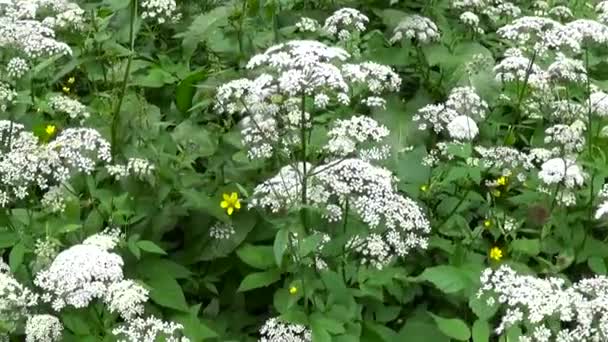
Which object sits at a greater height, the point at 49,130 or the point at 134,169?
the point at 134,169

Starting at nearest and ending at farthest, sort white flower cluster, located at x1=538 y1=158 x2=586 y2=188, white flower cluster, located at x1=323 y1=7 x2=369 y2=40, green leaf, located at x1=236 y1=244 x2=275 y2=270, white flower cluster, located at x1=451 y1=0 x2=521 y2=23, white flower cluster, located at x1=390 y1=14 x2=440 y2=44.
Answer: green leaf, located at x1=236 y1=244 x2=275 y2=270 < white flower cluster, located at x1=538 y1=158 x2=586 y2=188 < white flower cluster, located at x1=323 y1=7 x2=369 y2=40 < white flower cluster, located at x1=390 y1=14 x2=440 y2=44 < white flower cluster, located at x1=451 y1=0 x2=521 y2=23

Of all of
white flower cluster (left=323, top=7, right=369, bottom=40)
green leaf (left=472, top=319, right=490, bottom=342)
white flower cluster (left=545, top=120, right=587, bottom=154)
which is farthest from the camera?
white flower cluster (left=323, top=7, right=369, bottom=40)

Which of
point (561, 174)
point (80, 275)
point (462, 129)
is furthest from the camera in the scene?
point (462, 129)

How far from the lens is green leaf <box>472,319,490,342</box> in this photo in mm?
3426

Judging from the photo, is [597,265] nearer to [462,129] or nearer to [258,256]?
[462,129]

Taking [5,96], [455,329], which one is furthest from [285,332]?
[5,96]

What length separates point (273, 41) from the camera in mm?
5090

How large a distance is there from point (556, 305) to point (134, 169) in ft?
5.85

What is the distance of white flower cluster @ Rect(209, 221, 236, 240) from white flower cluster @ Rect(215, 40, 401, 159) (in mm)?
317

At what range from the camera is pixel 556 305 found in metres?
3.14

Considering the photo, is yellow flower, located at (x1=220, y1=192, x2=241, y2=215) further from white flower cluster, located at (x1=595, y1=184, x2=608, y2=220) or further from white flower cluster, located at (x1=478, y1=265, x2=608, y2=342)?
white flower cluster, located at (x1=595, y1=184, x2=608, y2=220)

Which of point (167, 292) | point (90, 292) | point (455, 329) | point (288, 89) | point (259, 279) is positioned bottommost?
point (167, 292)

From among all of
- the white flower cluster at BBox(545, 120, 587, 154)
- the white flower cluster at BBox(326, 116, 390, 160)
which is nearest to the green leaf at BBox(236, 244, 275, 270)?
the white flower cluster at BBox(326, 116, 390, 160)

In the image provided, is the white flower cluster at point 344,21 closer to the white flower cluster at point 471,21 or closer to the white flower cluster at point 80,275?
the white flower cluster at point 471,21
